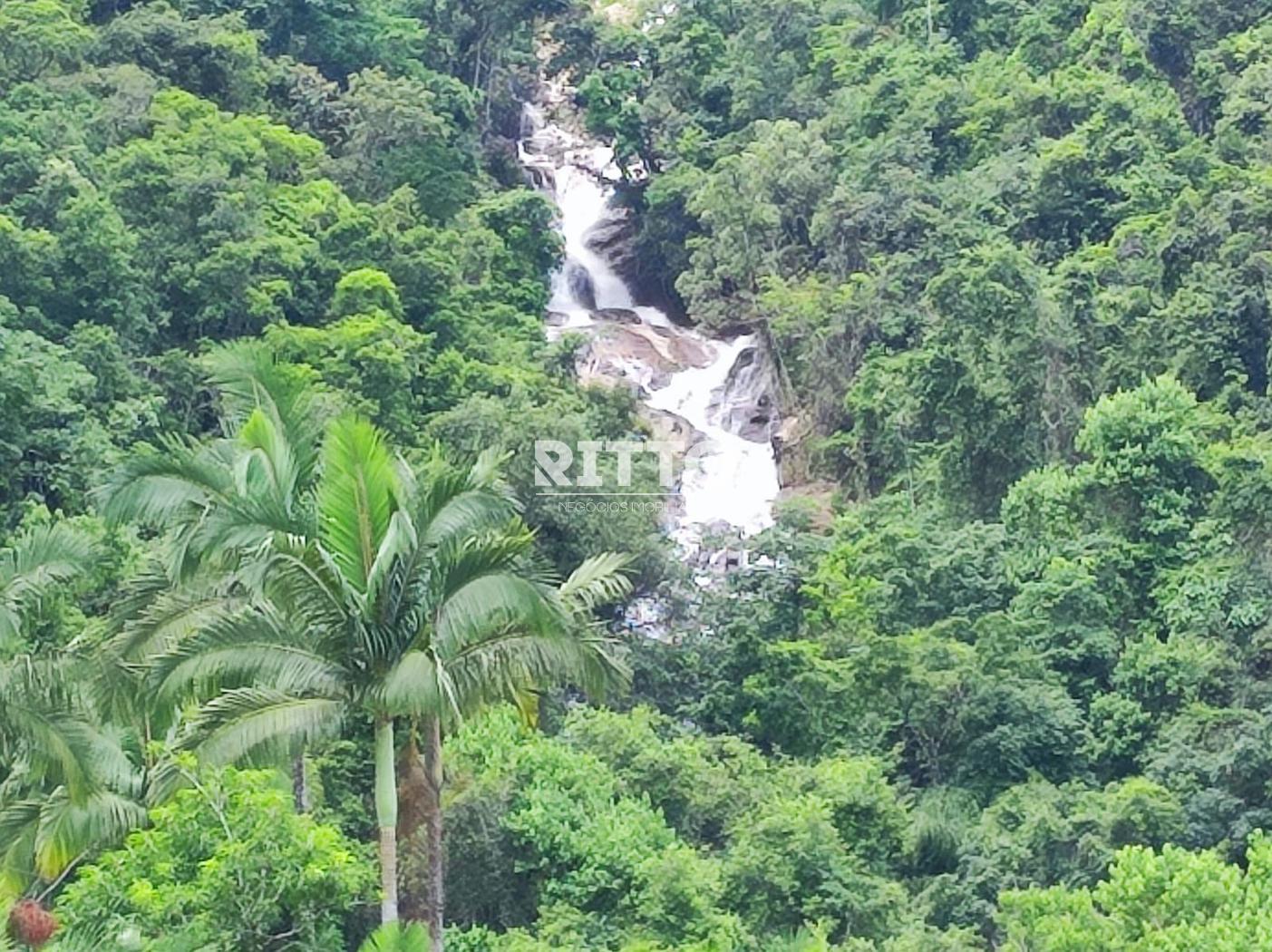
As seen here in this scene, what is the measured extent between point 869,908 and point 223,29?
2232 cm

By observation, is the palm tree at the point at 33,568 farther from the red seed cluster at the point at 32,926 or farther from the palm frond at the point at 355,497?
the palm frond at the point at 355,497

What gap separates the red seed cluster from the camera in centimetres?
1009

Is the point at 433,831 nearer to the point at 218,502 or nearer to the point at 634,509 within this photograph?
the point at 218,502

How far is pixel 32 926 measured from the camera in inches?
397

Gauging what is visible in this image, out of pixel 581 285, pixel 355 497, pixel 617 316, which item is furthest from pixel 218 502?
pixel 581 285

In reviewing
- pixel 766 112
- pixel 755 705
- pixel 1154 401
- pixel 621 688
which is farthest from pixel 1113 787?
pixel 766 112

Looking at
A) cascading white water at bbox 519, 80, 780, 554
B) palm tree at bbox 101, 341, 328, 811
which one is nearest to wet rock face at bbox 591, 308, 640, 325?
cascading white water at bbox 519, 80, 780, 554

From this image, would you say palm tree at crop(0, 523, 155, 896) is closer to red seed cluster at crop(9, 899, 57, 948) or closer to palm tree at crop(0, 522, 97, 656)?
palm tree at crop(0, 522, 97, 656)

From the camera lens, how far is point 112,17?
34.5m

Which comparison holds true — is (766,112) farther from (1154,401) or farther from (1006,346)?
(1154,401)

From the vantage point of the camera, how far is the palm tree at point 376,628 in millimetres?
10555

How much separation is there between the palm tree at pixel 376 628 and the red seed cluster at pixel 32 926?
3.81ft

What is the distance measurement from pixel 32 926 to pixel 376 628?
7.52 ft

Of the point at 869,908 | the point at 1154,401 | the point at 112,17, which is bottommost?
the point at 869,908
